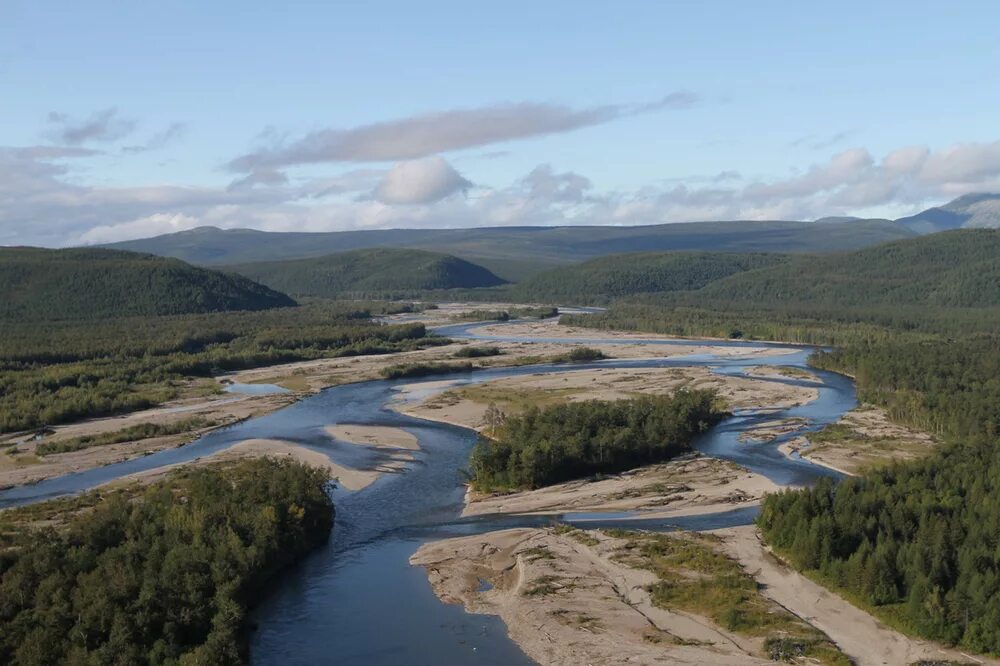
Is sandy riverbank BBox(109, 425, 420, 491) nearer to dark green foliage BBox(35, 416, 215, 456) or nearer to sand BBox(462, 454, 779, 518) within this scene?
dark green foliage BBox(35, 416, 215, 456)

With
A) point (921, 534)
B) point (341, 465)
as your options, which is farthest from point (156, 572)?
point (921, 534)

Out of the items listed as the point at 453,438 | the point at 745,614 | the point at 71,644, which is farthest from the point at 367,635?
the point at 453,438

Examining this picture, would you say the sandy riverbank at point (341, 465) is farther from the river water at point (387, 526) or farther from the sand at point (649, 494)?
the sand at point (649, 494)

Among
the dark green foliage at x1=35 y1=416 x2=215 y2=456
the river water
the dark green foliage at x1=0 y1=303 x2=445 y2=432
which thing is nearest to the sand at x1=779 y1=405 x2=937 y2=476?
the river water

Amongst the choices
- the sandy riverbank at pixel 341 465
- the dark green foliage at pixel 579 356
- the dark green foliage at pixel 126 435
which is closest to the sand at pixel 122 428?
the dark green foliage at pixel 126 435

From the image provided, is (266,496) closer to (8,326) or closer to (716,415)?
(716,415)
